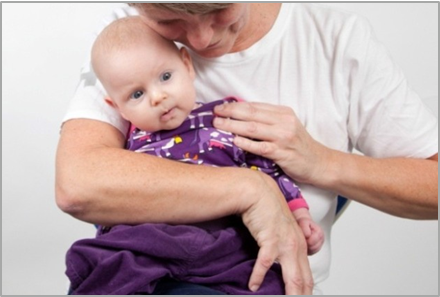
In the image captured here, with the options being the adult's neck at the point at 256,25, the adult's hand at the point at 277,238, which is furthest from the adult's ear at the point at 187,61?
the adult's hand at the point at 277,238

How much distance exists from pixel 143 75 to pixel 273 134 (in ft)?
0.91

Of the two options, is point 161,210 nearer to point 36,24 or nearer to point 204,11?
point 204,11

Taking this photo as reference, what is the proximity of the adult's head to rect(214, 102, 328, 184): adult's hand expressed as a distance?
0.13 meters

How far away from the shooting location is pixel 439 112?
232 centimetres

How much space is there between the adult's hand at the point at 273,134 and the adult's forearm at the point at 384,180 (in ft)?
0.19

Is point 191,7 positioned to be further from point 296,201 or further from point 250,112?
point 296,201

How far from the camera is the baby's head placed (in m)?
1.43

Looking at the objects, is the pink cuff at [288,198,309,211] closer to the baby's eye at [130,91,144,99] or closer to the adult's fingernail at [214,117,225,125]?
the adult's fingernail at [214,117,225,125]

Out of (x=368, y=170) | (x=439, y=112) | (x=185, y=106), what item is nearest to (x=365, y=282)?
(x=439, y=112)

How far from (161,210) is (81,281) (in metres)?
0.19

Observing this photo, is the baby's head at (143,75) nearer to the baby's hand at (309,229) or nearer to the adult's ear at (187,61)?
the adult's ear at (187,61)

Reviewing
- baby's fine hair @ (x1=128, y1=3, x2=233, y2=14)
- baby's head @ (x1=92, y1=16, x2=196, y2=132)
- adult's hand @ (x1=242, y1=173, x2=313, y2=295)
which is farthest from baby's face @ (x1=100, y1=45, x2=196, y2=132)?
adult's hand @ (x1=242, y1=173, x2=313, y2=295)

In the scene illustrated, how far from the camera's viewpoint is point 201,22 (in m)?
1.39

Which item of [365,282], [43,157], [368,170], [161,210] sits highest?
[161,210]
